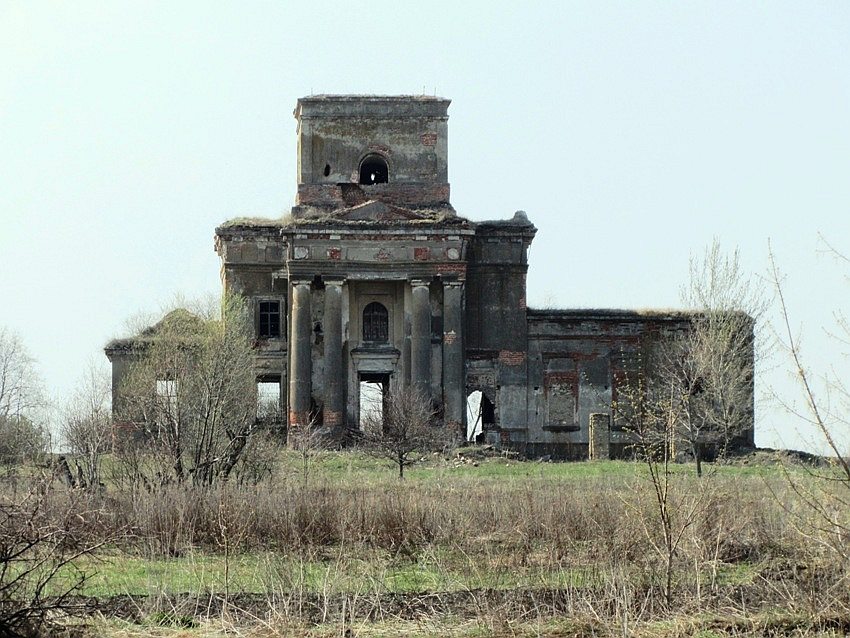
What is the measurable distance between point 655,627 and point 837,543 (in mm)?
1798

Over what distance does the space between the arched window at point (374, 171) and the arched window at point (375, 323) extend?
330 centimetres

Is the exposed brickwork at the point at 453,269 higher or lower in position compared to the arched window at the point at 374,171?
lower

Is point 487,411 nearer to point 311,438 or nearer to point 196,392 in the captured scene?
point 311,438

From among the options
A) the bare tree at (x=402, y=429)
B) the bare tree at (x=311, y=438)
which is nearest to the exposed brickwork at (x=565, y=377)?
the bare tree at (x=402, y=429)

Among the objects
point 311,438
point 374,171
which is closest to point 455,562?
point 311,438

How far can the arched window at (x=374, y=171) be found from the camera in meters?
36.8

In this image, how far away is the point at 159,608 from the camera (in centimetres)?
1224

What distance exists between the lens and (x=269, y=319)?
35.8 meters

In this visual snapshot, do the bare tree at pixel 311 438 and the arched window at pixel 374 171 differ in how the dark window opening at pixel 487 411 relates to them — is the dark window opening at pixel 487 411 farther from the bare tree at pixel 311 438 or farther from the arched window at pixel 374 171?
the arched window at pixel 374 171

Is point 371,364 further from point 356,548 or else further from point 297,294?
point 356,548

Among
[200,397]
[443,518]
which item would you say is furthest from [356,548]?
[200,397]

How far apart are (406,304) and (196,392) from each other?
9.58 meters

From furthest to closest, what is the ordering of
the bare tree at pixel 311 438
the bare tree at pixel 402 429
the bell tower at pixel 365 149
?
the bell tower at pixel 365 149 → the bare tree at pixel 311 438 → the bare tree at pixel 402 429

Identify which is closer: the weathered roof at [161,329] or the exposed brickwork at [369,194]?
the weathered roof at [161,329]
